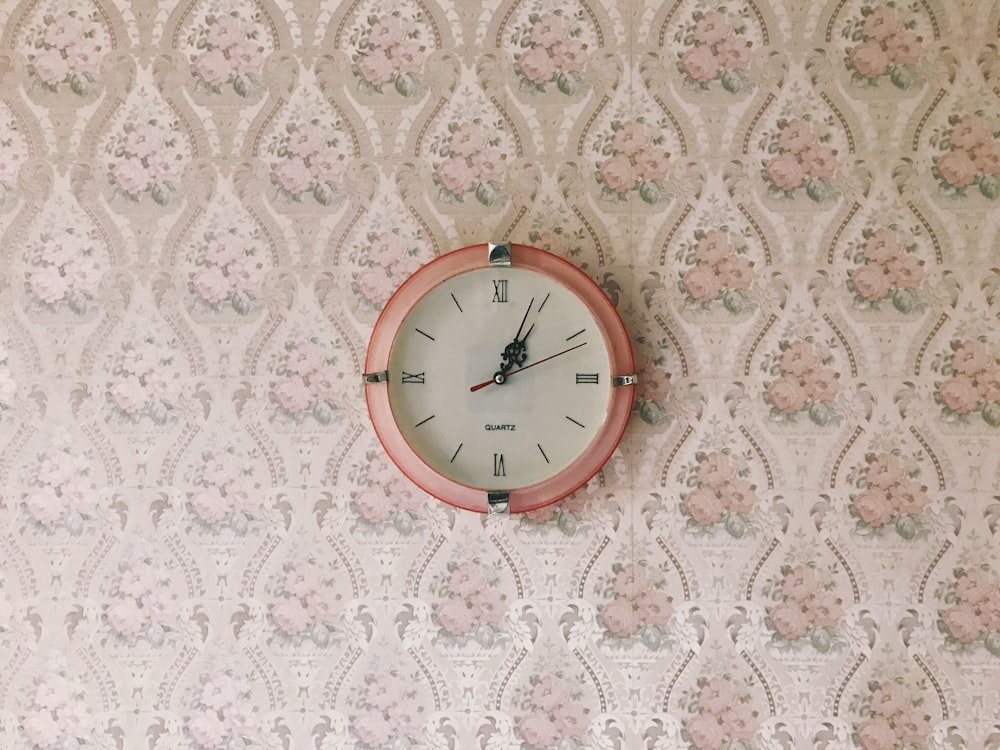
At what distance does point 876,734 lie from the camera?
1.33m

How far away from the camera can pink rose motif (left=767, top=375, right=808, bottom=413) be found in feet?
4.45

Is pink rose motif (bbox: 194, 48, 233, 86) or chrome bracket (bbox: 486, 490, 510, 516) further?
pink rose motif (bbox: 194, 48, 233, 86)

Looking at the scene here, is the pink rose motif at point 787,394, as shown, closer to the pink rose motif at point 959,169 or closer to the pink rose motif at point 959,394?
the pink rose motif at point 959,394

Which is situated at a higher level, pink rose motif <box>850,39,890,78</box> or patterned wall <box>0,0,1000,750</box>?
pink rose motif <box>850,39,890,78</box>

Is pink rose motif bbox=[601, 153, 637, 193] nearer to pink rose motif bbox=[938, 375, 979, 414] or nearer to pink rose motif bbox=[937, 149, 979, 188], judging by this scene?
pink rose motif bbox=[937, 149, 979, 188]

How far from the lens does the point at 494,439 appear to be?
133cm

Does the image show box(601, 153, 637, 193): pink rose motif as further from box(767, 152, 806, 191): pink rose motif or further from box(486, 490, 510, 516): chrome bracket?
box(486, 490, 510, 516): chrome bracket

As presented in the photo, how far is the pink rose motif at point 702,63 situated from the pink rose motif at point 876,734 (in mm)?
1111

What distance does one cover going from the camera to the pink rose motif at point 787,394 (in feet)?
4.45

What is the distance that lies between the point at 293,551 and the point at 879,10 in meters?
1.36

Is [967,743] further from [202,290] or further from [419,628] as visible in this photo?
[202,290]

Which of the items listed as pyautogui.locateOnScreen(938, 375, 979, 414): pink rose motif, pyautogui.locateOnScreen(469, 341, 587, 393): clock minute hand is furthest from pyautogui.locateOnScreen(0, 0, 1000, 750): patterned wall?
pyautogui.locateOnScreen(469, 341, 587, 393): clock minute hand

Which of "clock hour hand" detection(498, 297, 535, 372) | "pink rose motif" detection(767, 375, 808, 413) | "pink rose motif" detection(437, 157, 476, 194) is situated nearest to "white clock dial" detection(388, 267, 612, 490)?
"clock hour hand" detection(498, 297, 535, 372)

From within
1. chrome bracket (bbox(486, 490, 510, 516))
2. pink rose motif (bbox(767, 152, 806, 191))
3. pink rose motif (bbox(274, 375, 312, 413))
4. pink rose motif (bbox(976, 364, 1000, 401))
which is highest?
pink rose motif (bbox(767, 152, 806, 191))
